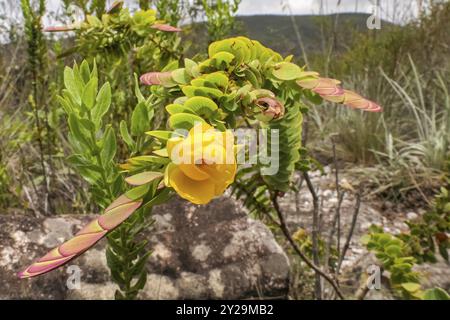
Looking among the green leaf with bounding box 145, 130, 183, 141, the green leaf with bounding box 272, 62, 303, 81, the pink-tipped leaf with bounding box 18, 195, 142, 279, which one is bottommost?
the pink-tipped leaf with bounding box 18, 195, 142, 279

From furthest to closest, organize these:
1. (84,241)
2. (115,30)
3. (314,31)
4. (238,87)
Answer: (314,31)
(115,30)
(238,87)
(84,241)

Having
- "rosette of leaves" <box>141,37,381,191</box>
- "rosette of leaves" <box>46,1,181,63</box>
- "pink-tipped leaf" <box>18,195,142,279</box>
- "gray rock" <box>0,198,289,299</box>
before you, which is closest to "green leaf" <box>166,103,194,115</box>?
"rosette of leaves" <box>141,37,381,191</box>

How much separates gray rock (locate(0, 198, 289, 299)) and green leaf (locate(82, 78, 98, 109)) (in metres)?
0.58

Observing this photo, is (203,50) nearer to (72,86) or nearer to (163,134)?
(72,86)

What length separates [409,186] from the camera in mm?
2396

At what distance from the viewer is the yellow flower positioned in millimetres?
366

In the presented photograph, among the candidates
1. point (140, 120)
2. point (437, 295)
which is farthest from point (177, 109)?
point (437, 295)

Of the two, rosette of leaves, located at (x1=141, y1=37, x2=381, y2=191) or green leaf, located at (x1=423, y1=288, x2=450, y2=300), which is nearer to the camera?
rosette of leaves, located at (x1=141, y1=37, x2=381, y2=191)

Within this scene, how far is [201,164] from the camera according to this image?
39 cm

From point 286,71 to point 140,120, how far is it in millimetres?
189

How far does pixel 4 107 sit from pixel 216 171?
9.03ft

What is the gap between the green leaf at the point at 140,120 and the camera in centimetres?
56

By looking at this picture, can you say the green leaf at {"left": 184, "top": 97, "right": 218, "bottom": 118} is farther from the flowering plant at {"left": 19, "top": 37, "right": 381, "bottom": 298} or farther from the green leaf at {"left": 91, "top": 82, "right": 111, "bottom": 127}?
the green leaf at {"left": 91, "top": 82, "right": 111, "bottom": 127}
